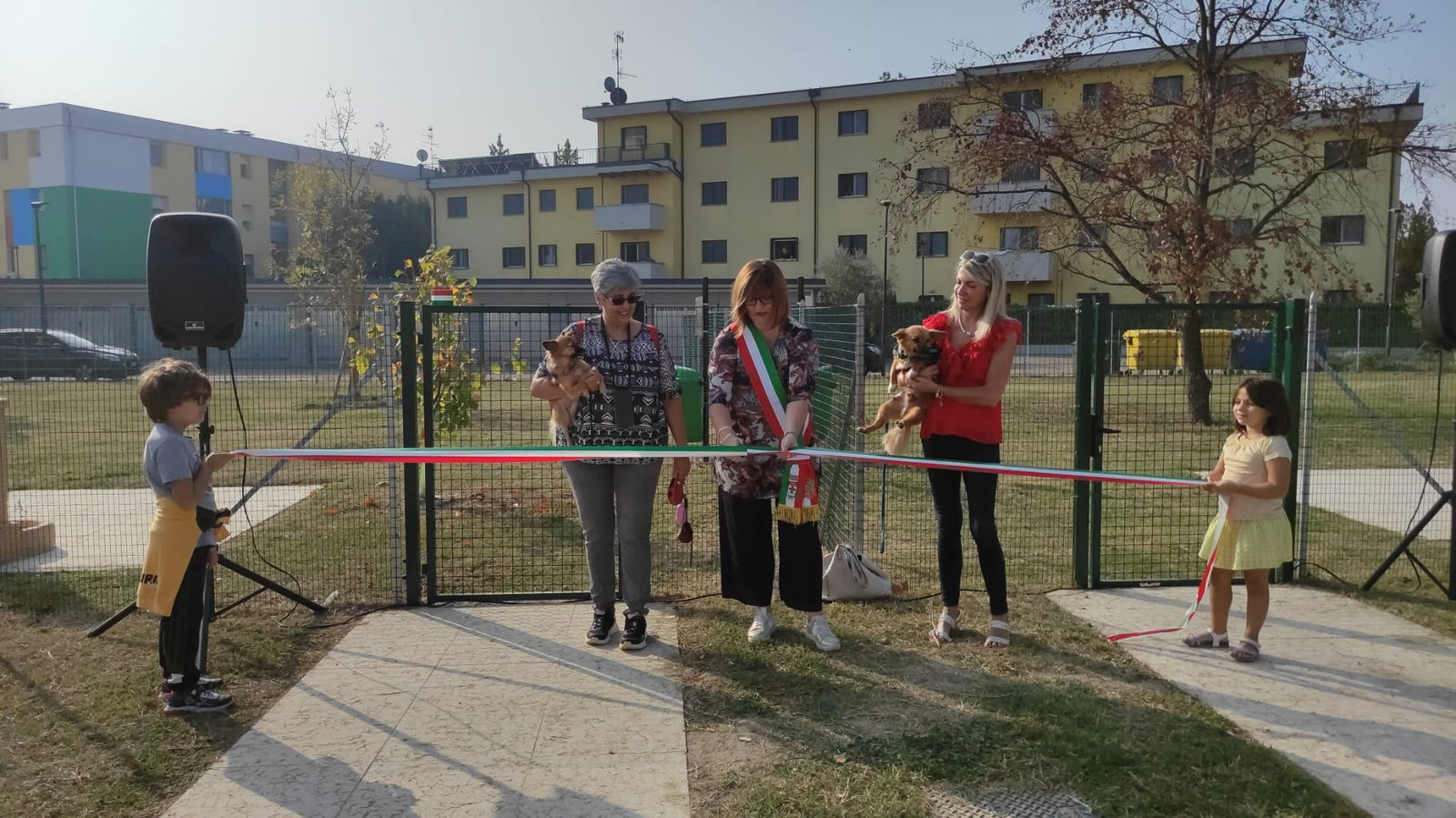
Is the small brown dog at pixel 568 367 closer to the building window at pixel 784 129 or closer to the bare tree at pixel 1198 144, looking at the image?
the bare tree at pixel 1198 144

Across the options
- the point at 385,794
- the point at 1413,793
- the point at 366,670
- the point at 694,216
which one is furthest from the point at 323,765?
the point at 694,216

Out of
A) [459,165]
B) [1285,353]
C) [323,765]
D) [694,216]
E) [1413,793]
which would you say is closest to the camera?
[1413,793]

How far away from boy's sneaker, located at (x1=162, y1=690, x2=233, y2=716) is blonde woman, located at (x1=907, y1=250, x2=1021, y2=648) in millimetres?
3022

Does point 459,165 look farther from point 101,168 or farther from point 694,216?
point 101,168

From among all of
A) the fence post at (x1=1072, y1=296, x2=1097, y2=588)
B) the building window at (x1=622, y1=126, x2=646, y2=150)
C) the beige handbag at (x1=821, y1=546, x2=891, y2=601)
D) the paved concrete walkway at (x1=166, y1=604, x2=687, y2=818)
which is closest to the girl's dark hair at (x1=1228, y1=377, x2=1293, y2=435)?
the fence post at (x1=1072, y1=296, x2=1097, y2=588)

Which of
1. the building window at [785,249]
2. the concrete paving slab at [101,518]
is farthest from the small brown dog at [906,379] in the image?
the building window at [785,249]

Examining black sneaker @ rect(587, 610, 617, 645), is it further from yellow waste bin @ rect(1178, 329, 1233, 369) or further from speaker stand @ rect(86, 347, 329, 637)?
yellow waste bin @ rect(1178, 329, 1233, 369)

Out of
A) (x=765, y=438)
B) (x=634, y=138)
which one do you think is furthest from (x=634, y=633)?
(x=634, y=138)

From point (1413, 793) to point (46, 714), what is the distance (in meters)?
4.83

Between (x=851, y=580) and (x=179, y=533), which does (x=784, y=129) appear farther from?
(x=179, y=533)

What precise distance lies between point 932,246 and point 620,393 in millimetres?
35421

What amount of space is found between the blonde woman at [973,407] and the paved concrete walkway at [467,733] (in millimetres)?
1435

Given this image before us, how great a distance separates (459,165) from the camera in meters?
48.0

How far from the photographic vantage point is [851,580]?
5.09 m
